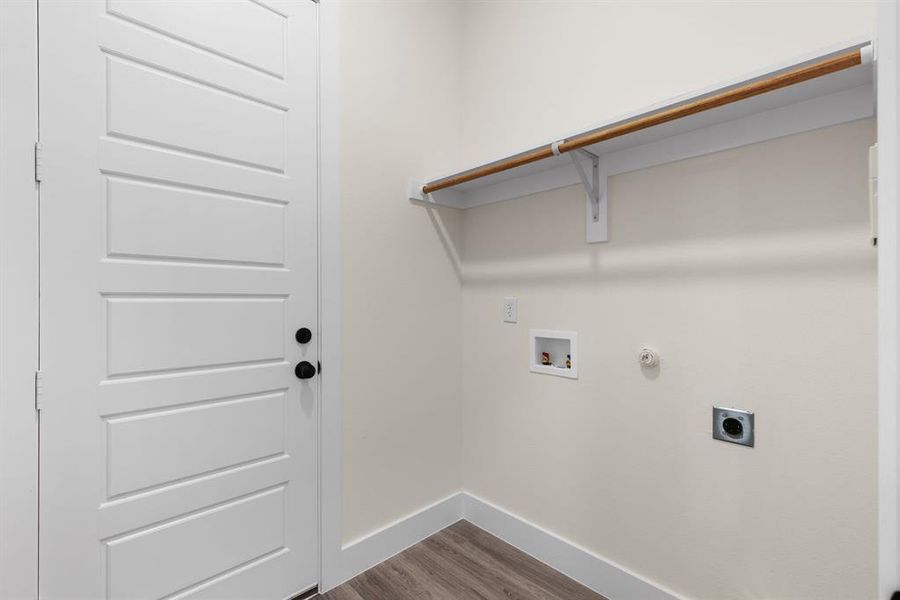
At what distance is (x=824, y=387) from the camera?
111cm

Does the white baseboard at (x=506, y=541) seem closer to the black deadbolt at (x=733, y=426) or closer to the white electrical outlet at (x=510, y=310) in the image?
the black deadbolt at (x=733, y=426)

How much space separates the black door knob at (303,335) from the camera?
1503 mm

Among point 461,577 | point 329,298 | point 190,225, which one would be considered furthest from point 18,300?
point 461,577

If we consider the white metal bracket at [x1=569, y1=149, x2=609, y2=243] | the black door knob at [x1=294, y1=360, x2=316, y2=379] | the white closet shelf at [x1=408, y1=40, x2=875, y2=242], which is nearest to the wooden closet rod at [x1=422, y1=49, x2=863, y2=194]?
the white closet shelf at [x1=408, y1=40, x2=875, y2=242]

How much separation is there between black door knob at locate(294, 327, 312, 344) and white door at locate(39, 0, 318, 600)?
22 mm

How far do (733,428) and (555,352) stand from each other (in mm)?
657

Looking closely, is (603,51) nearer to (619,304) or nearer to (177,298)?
(619,304)

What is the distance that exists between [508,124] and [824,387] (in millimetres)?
1476

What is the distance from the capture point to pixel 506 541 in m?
1.87

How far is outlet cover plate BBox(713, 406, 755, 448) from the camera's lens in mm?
1224

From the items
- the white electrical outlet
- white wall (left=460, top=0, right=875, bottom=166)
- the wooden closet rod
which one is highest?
white wall (left=460, top=0, right=875, bottom=166)

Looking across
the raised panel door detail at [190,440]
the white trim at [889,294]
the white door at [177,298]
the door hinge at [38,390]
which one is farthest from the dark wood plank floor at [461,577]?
the white trim at [889,294]

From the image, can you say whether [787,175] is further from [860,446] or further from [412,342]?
[412,342]

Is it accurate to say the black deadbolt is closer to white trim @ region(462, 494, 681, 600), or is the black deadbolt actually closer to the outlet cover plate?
the outlet cover plate
